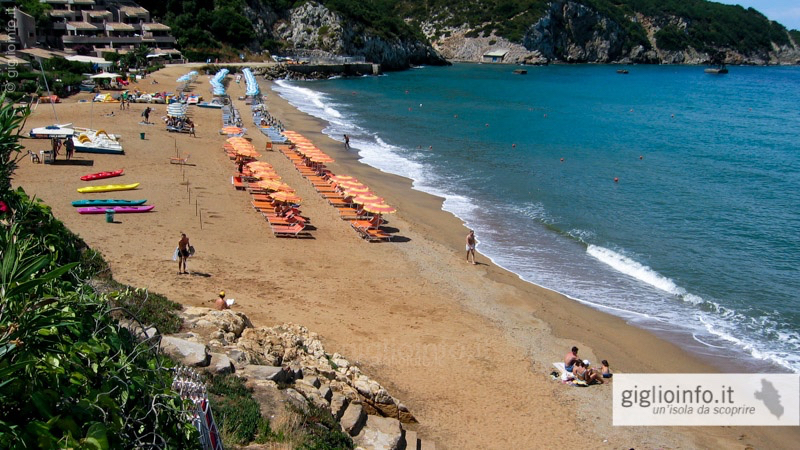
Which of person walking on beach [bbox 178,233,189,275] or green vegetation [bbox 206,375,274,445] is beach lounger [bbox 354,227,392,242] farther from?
green vegetation [bbox 206,375,274,445]

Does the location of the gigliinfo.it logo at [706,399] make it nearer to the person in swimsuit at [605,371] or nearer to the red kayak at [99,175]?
the person in swimsuit at [605,371]

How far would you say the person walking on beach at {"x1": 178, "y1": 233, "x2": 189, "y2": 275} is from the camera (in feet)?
52.4

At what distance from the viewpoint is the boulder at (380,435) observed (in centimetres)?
906

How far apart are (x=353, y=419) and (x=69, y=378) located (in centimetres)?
520

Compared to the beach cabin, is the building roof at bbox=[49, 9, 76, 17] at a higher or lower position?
lower

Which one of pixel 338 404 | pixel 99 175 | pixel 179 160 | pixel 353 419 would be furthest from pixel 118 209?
pixel 353 419

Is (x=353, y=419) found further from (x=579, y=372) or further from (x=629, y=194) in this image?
(x=629, y=194)

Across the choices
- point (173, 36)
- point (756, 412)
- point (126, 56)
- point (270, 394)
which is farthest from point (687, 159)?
point (173, 36)

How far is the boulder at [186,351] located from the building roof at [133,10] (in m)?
78.2

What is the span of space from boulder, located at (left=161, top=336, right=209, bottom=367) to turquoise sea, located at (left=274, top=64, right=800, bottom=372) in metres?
11.7

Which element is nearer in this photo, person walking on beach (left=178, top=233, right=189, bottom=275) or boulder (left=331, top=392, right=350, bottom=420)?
boulder (left=331, top=392, right=350, bottom=420)

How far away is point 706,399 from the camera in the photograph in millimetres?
13664

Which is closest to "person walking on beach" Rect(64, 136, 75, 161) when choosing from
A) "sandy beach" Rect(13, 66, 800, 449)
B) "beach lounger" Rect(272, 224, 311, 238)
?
"sandy beach" Rect(13, 66, 800, 449)

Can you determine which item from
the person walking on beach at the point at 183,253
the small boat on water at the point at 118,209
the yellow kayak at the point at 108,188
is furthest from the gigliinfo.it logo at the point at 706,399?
the yellow kayak at the point at 108,188
